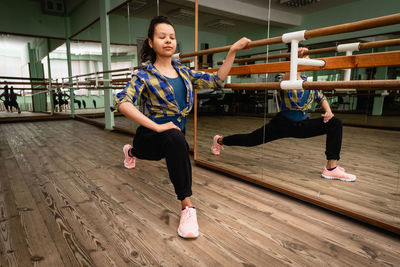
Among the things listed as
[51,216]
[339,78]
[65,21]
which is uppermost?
[65,21]

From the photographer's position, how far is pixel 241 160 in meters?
2.52

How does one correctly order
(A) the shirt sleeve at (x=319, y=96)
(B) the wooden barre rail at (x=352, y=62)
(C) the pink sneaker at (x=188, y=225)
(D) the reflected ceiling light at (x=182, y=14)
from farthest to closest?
(D) the reflected ceiling light at (x=182, y=14)
(A) the shirt sleeve at (x=319, y=96)
(B) the wooden barre rail at (x=352, y=62)
(C) the pink sneaker at (x=188, y=225)

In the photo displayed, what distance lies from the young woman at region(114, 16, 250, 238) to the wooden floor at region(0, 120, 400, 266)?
18 centimetres

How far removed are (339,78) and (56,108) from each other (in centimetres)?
798

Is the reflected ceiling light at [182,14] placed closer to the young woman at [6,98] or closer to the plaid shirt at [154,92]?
the plaid shirt at [154,92]

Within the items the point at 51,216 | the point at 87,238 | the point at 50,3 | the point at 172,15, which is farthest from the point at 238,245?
the point at 50,3

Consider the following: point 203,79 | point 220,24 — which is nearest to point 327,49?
point 203,79

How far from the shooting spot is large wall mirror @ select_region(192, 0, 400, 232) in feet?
A: 5.02

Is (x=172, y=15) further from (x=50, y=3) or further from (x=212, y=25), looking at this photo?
(x=50, y=3)

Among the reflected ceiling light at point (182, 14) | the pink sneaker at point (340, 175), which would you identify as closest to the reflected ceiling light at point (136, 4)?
the reflected ceiling light at point (182, 14)

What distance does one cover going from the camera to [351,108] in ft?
5.99

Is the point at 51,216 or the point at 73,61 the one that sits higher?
the point at 73,61

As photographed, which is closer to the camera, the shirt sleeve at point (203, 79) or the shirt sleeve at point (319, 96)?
the shirt sleeve at point (203, 79)

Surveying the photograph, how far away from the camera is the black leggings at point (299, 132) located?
180 cm
